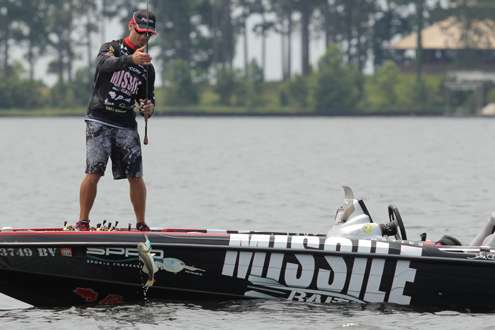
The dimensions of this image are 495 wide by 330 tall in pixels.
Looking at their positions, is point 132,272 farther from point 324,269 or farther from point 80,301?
point 324,269

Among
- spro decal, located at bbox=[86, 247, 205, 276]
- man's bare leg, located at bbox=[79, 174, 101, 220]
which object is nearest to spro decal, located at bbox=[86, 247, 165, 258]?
spro decal, located at bbox=[86, 247, 205, 276]

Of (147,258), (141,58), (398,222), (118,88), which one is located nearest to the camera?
(147,258)

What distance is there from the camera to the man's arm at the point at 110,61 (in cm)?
1348

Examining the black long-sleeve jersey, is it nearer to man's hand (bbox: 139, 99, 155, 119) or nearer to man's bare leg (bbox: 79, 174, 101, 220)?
man's hand (bbox: 139, 99, 155, 119)

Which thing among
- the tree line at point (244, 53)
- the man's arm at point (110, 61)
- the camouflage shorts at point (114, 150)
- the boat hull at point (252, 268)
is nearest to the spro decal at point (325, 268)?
the boat hull at point (252, 268)

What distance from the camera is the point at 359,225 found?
43.8 ft

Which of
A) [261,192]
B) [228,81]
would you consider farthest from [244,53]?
[261,192]

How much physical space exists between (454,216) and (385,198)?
502 centimetres

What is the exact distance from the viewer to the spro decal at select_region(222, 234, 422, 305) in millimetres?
13094

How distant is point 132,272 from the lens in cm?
1327

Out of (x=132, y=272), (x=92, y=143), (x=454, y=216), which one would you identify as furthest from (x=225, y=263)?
(x=454, y=216)

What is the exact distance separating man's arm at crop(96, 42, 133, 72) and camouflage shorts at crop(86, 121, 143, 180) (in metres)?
0.54

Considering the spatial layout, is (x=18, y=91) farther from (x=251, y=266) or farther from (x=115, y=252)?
(x=251, y=266)

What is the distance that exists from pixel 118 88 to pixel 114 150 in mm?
568
